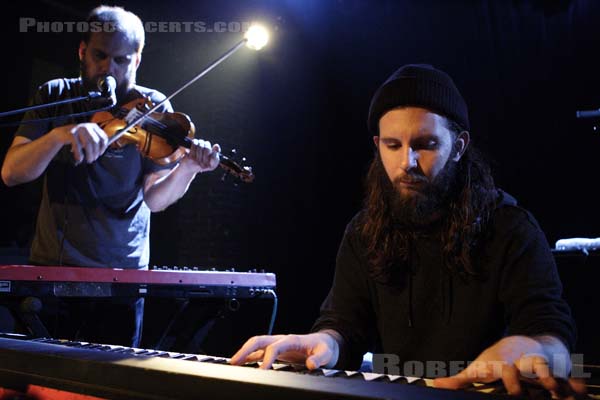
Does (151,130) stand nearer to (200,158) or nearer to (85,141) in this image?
(200,158)

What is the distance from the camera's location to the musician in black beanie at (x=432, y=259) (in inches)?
65.4

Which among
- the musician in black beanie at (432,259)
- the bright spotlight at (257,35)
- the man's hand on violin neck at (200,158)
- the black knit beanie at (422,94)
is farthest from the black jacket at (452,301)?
the bright spotlight at (257,35)

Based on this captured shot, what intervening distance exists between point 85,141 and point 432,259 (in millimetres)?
1530

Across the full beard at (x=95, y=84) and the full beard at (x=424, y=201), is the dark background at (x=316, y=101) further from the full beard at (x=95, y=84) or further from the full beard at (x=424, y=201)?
the full beard at (x=424, y=201)

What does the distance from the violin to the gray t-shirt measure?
0.12 m

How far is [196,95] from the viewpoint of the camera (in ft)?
21.0

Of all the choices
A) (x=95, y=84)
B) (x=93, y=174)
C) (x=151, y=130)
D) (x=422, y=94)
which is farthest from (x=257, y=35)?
(x=422, y=94)

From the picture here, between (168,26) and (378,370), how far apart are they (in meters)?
5.35

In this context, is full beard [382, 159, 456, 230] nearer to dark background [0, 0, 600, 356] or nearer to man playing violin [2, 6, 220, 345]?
man playing violin [2, 6, 220, 345]

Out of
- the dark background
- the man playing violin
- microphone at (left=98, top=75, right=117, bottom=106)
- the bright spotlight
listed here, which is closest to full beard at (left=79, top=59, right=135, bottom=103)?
the man playing violin

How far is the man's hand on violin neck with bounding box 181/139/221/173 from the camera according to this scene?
318 cm

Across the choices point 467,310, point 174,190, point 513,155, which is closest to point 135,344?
point 174,190

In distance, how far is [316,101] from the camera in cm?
677

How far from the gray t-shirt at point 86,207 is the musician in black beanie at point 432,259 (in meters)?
1.29
